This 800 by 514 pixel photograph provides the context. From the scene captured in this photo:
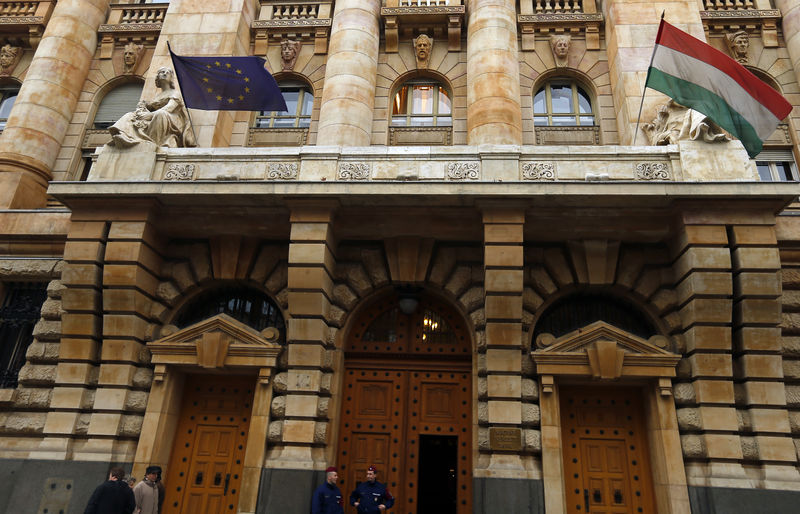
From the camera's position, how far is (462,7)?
15289mm

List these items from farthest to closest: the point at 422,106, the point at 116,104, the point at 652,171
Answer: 1. the point at 116,104
2. the point at 422,106
3. the point at 652,171

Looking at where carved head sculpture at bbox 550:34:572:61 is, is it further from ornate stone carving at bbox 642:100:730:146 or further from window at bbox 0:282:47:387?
window at bbox 0:282:47:387

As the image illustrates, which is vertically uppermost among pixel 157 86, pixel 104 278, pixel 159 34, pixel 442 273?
pixel 159 34

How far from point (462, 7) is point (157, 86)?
9033mm

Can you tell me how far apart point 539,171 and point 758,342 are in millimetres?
5451

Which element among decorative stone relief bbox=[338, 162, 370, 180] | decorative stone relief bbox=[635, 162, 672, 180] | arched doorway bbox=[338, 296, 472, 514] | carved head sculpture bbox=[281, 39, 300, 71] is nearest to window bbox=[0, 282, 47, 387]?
arched doorway bbox=[338, 296, 472, 514]

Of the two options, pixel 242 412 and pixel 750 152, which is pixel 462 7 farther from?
pixel 242 412

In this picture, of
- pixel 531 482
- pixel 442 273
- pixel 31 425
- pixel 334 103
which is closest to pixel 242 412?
pixel 31 425

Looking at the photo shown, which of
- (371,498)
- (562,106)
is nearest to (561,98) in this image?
(562,106)

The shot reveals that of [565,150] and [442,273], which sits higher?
[565,150]

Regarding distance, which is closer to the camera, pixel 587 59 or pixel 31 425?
pixel 31 425

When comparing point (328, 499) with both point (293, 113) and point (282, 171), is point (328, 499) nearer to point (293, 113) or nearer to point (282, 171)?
point (282, 171)

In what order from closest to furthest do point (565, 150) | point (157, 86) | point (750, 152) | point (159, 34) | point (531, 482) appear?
1. point (531, 482)
2. point (750, 152)
3. point (565, 150)
4. point (157, 86)
5. point (159, 34)

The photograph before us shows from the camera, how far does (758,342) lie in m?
9.95
